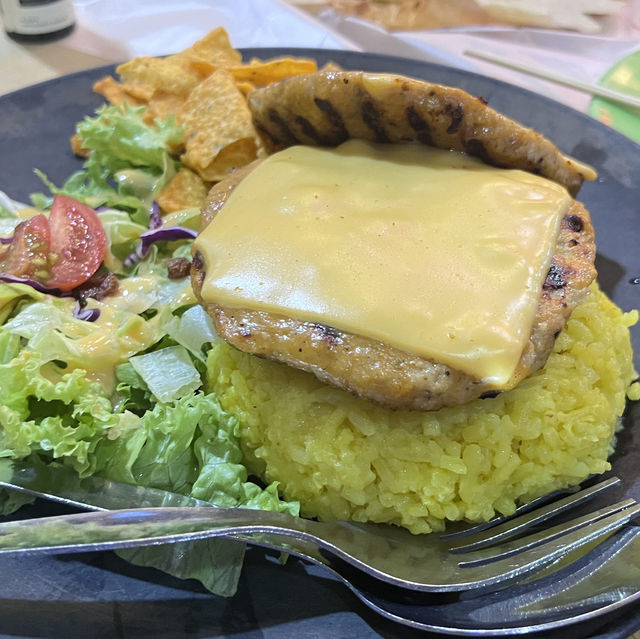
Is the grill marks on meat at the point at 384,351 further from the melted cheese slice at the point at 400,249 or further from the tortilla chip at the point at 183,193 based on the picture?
the tortilla chip at the point at 183,193

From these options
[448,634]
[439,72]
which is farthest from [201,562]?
[439,72]

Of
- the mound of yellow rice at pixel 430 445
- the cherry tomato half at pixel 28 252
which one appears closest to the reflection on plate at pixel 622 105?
the mound of yellow rice at pixel 430 445

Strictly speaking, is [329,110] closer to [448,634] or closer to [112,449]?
[112,449]

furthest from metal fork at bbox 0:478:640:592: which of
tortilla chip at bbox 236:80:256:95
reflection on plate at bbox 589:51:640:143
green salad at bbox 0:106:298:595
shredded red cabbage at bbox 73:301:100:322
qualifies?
reflection on plate at bbox 589:51:640:143

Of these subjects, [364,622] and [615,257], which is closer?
[364,622]

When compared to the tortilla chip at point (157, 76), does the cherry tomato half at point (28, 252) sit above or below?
below

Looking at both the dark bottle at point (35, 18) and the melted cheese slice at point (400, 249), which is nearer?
the melted cheese slice at point (400, 249)
